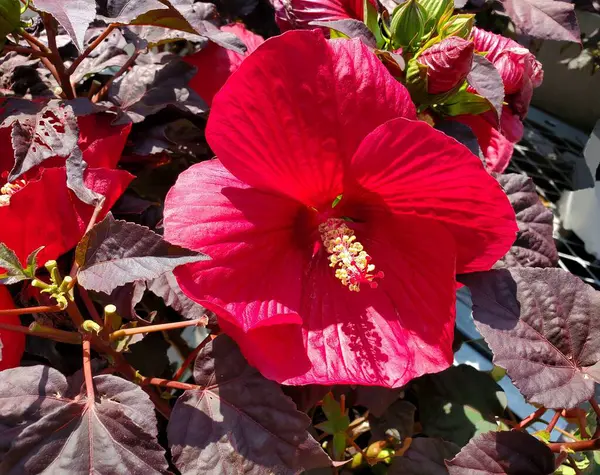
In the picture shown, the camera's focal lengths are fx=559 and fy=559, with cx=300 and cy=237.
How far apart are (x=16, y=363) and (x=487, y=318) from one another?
464 millimetres

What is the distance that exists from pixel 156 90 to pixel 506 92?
1.35 feet

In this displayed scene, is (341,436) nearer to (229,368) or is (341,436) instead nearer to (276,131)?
(229,368)

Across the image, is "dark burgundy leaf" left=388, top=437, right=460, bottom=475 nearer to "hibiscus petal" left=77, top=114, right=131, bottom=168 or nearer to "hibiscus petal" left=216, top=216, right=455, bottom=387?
"hibiscus petal" left=216, top=216, right=455, bottom=387

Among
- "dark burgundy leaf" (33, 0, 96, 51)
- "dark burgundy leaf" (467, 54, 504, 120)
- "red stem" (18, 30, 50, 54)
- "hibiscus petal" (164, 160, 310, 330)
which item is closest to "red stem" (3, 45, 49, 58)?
"red stem" (18, 30, 50, 54)

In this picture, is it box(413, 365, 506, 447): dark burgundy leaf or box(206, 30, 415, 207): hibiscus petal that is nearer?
box(206, 30, 415, 207): hibiscus petal

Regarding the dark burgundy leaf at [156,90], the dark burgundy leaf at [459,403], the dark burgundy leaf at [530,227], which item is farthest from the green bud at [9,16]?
the dark burgundy leaf at [459,403]

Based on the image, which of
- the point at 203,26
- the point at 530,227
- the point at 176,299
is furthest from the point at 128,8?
the point at 530,227

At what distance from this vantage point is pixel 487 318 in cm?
55

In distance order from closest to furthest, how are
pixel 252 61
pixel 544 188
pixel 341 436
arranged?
pixel 252 61, pixel 341 436, pixel 544 188

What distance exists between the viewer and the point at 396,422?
2.47 feet

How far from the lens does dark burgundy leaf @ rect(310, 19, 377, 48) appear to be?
0.55 meters

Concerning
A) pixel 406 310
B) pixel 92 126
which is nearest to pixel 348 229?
pixel 406 310

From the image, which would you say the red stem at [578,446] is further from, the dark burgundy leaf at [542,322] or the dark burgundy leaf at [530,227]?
the dark burgundy leaf at [530,227]

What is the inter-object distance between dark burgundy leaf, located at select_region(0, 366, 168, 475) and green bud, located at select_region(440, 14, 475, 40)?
46 centimetres
